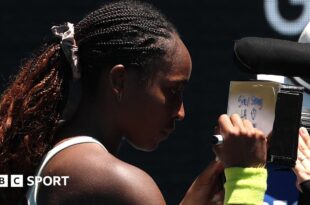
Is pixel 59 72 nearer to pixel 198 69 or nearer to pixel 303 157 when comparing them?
pixel 303 157

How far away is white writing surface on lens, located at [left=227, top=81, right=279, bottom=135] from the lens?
5.74ft

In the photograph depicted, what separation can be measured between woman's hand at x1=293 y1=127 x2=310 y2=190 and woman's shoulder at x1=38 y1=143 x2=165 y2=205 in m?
0.62

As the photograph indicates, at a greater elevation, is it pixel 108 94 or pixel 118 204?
pixel 108 94

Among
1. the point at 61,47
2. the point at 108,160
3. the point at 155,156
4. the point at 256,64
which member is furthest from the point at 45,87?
the point at 155,156

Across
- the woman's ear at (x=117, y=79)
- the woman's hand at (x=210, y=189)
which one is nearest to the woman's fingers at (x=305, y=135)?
the woman's hand at (x=210, y=189)

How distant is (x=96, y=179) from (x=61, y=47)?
A: 322 mm

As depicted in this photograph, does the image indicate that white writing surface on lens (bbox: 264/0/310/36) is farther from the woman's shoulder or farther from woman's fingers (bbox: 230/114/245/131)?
the woman's shoulder

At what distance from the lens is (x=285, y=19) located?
3910 mm

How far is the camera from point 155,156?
13.1ft

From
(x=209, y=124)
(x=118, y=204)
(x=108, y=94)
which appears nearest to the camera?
(x=118, y=204)

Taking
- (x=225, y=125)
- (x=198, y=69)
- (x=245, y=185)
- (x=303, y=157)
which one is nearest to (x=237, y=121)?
(x=225, y=125)

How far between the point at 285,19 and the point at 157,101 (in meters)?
2.40

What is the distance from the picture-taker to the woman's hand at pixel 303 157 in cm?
204

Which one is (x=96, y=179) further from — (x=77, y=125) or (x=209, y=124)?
(x=209, y=124)
